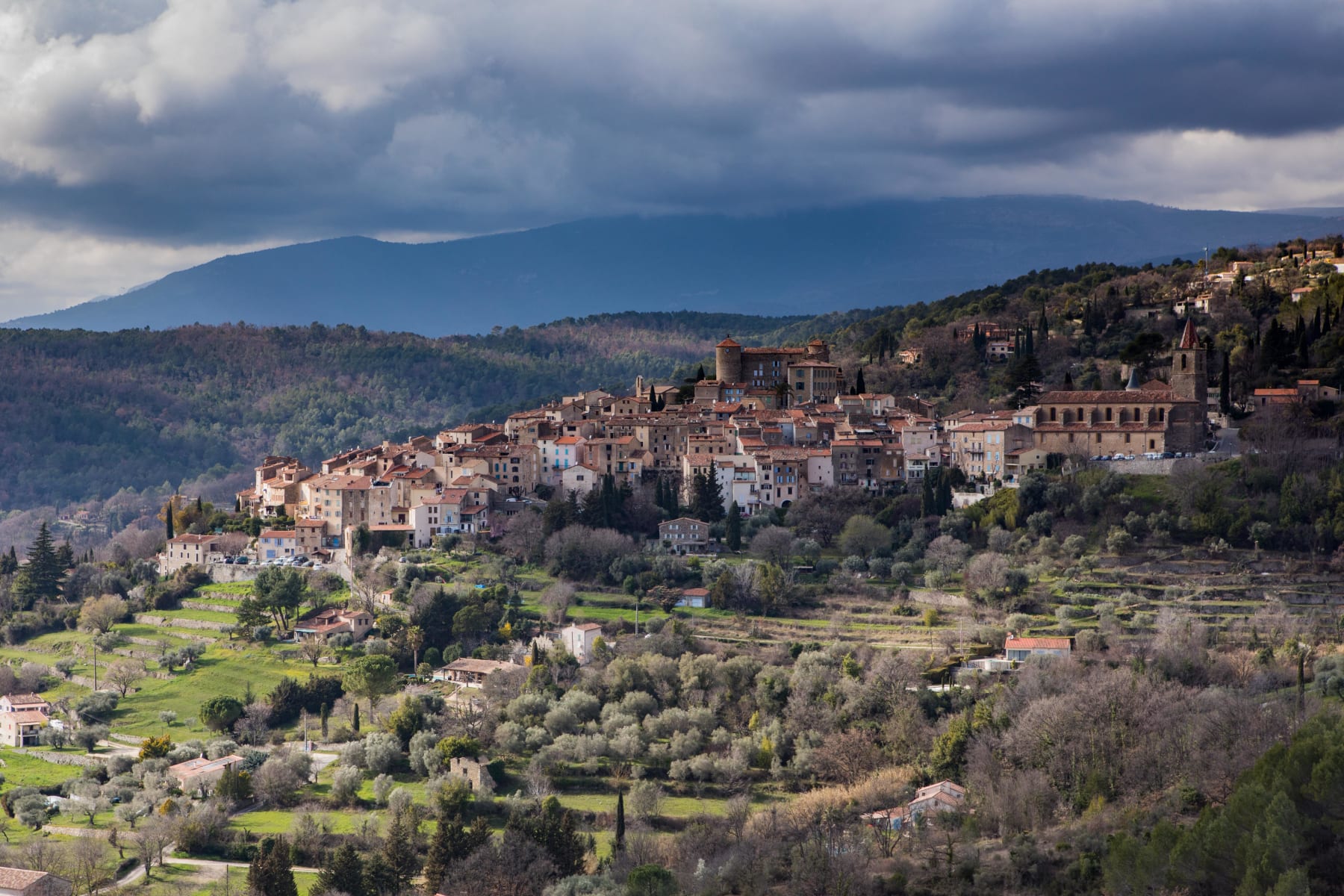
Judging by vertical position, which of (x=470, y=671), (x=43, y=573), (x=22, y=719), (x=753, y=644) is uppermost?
(x=43, y=573)

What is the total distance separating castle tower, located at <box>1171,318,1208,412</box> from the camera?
4756 centimetres

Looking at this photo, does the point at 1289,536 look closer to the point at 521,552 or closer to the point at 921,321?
the point at 521,552

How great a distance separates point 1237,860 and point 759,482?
84.7 feet

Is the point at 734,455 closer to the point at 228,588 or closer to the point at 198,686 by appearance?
the point at 228,588

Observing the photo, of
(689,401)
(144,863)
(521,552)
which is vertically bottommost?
(144,863)

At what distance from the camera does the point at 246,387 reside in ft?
417

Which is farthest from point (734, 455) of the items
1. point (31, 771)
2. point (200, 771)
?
point (31, 771)

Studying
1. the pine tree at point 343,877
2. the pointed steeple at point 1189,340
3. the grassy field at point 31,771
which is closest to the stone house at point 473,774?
the pine tree at point 343,877

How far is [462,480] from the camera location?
51156 mm

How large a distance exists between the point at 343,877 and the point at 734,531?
19235 millimetres

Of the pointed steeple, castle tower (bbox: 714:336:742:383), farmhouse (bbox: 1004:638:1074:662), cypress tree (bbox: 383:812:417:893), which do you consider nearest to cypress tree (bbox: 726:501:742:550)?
farmhouse (bbox: 1004:638:1074:662)

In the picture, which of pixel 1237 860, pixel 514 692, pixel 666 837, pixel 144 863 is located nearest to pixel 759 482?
pixel 514 692

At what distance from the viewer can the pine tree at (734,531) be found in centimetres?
4662

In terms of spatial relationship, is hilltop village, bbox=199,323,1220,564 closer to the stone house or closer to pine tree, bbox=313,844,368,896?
the stone house
